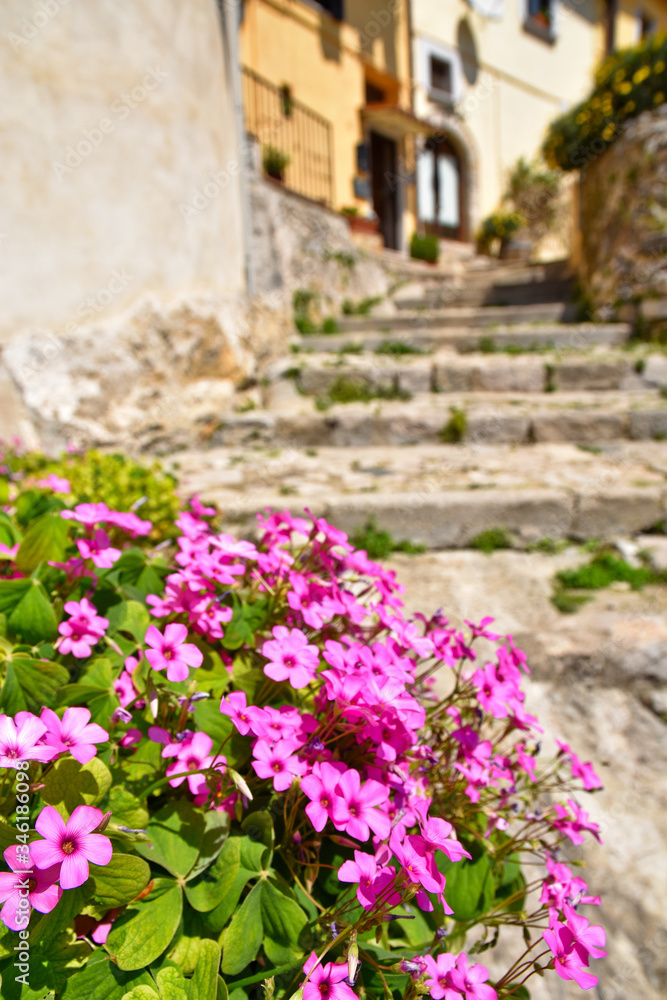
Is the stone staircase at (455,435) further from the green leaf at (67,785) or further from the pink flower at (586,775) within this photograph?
the green leaf at (67,785)

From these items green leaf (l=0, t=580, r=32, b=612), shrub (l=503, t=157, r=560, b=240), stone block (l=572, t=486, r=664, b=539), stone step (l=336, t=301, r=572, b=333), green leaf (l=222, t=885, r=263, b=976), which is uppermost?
shrub (l=503, t=157, r=560, b=240)

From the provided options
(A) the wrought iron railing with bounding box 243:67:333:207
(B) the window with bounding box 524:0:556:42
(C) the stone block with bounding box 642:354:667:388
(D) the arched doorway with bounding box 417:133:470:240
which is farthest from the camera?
(B) the window with bounding box 524:0:556:42

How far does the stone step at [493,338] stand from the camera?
6.08m

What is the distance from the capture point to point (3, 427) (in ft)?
10.7

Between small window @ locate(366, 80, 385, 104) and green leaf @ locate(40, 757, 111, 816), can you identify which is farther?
small window @ locate(366, 80, 385, 104)

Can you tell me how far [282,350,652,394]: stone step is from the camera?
520 centimetres

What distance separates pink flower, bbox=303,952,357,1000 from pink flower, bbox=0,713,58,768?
0.39 meters

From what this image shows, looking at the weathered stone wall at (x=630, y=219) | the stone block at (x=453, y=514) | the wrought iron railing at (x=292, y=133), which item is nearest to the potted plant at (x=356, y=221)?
the wrought iron railing at (x=292, y=133)

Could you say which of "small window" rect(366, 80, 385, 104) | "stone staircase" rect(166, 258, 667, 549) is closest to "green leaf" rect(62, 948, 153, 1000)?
"stone staircase" rect(166, 258, 667, 549)

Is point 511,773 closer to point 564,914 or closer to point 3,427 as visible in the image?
point 564,914

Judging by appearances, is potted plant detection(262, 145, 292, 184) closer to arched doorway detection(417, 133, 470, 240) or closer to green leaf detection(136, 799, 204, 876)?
arched doorway detection(417, 133, 470, 240)

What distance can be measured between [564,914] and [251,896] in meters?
0.43

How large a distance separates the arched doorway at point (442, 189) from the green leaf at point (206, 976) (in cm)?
1479

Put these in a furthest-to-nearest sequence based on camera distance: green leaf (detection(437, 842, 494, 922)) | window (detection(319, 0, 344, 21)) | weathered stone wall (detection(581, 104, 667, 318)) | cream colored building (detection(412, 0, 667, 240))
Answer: cream colored building (detection(412, 0, 667, 240)), window (detection(319, 0, 344, 21)), weathered stone wall (detection(581, 104, 667, 318)), green leaf (detection(437, 842, 494, 922))
